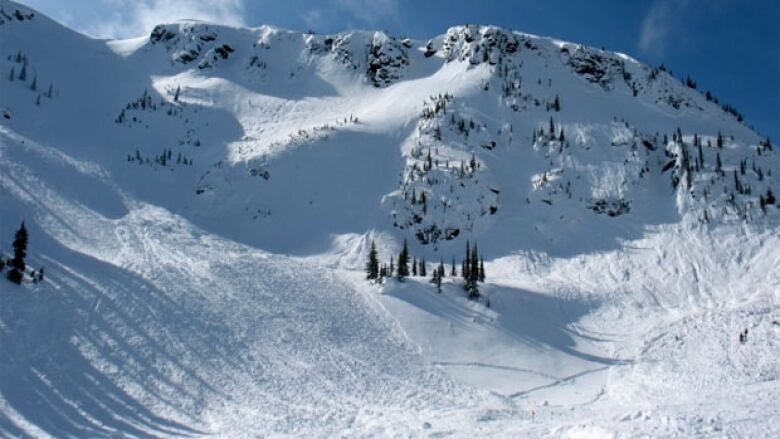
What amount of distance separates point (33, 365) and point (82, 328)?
237 inches

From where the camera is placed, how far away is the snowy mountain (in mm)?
36812

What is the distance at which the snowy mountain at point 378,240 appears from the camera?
36812mm

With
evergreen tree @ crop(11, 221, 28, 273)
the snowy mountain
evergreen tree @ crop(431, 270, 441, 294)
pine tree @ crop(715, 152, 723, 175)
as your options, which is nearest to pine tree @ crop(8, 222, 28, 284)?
evergreen tree @ crop(11, 221, 28, 273)

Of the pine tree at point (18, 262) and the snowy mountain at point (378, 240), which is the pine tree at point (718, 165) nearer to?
the snowy mountain at point (378, 240)

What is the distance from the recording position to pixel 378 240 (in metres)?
81.0

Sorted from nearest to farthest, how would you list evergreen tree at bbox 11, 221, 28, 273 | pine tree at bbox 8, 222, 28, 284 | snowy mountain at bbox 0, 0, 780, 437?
snowy mountain at bbox 0, 0, 780, 437
pine tree at bbox 8, 222, 28, 284
evergreen tree at bbox 11, 221, 28, 273

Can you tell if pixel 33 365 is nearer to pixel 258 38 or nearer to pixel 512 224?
pixel 512 224

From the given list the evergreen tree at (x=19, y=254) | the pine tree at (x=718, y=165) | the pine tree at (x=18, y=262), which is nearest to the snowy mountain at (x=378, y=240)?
the pine tree at (x=18, y=262)

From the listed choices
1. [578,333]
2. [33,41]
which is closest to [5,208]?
[578,333]

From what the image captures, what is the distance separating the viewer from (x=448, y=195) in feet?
293

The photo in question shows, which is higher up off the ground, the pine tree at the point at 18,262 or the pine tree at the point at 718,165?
the pine tree at the point at 718,165

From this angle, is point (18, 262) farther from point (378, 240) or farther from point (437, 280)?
point (378, 240)

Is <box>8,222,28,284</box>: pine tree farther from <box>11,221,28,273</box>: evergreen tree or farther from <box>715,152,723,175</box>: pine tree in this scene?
<box>715,152,723,175</box>: pine tree

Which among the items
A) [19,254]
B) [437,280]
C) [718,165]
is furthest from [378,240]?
[718,165]
